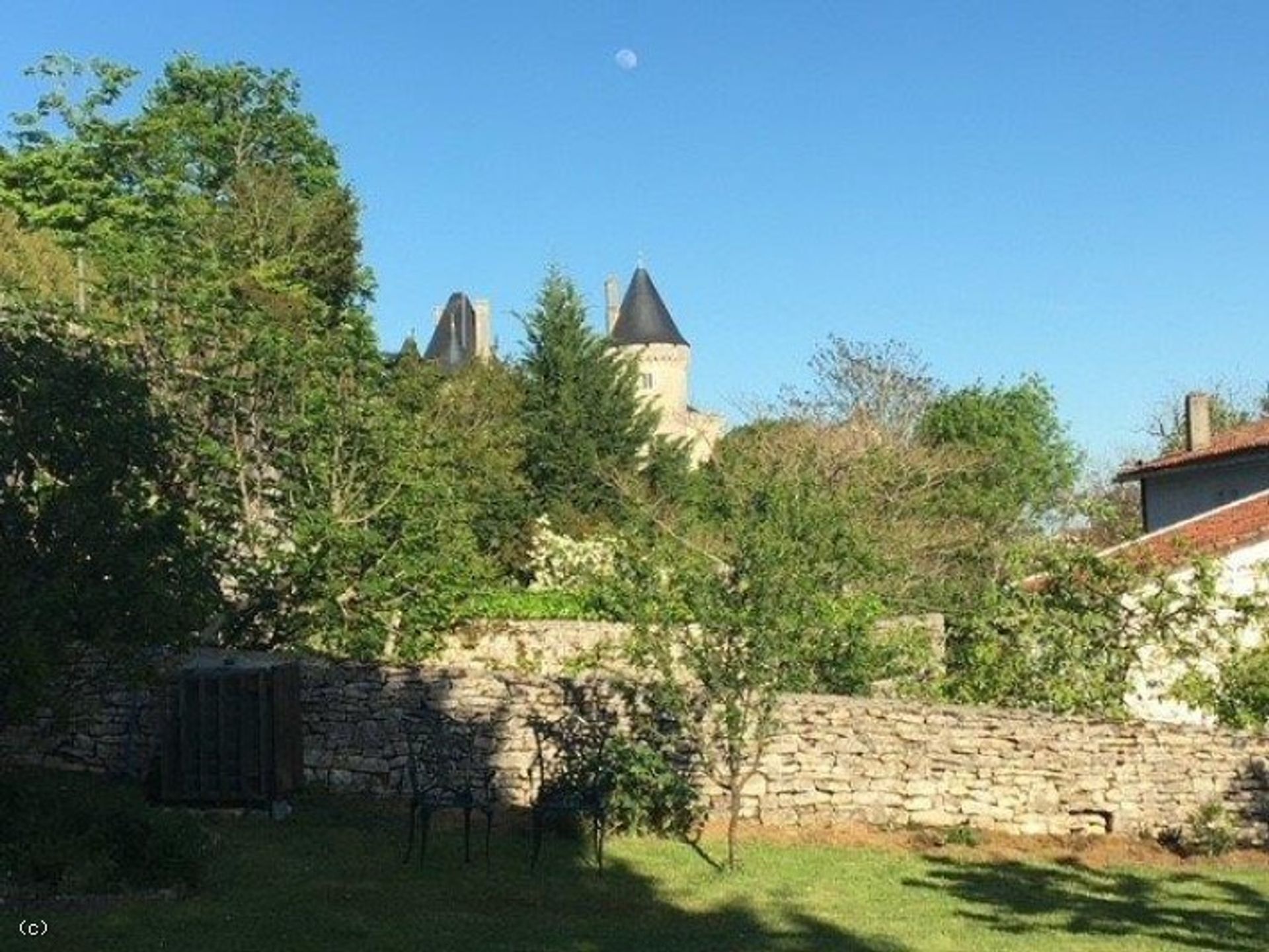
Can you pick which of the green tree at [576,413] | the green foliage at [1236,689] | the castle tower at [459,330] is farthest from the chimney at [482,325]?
the green foliage at [1236,689]

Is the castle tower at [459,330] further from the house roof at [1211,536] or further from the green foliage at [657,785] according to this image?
the green foliage at [657,785]

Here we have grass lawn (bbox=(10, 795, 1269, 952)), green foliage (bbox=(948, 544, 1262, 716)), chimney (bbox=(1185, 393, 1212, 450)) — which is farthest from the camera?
chimney (bbox=(1185, 393, 1212, 450))

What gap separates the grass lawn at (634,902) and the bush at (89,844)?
10.8 inches

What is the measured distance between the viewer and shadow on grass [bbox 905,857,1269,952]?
38.5 ft

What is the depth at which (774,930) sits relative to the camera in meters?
11.3

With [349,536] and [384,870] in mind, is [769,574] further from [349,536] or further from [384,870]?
[349,536]

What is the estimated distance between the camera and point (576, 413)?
43719 mm

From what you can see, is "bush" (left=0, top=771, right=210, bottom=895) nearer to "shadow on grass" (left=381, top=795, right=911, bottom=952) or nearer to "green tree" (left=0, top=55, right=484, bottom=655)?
"shadow on grass" (left=381, top=795, right=911, bottom=952)

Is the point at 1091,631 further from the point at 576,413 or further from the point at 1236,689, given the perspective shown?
the point at 576,413

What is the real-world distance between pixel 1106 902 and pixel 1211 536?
47.3 ft

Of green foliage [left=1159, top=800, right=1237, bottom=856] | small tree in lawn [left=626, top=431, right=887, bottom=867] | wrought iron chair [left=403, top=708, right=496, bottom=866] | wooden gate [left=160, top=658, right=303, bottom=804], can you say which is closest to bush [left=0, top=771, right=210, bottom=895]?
wooden gate [left=160, top=658, right=303, bottom=804]

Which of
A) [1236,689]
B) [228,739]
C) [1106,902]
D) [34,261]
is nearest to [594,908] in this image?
[1106,902]

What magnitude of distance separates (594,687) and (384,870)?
407 centimetres

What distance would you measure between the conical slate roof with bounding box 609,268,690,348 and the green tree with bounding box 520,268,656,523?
37.3 metres
